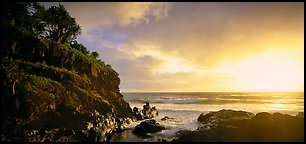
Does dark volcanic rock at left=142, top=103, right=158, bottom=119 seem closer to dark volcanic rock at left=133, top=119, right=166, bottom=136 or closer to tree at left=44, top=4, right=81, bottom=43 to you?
dark volcanic rock at left=133, top=119, right=166, bottom=136

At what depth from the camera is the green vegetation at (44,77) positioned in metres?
24.9

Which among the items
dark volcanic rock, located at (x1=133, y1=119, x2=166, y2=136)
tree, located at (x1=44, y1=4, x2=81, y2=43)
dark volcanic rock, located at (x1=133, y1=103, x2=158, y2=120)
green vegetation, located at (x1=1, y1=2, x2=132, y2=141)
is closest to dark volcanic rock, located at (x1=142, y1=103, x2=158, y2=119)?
dark volcanic rock, located at (x1=133, y1=103, x2=158, y2=120)

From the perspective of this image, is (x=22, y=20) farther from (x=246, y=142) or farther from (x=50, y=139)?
(x=246, y=142)

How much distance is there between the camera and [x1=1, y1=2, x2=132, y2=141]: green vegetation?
2491 centimetres

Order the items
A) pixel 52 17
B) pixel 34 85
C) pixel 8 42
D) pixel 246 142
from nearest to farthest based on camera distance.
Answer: pixel 246 142 < pixel 34 85 < pixel 8 42 < pixel 52 17

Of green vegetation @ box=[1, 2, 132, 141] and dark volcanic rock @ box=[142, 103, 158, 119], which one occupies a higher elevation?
green vegetation @ box=[1, 2, 132, 141]

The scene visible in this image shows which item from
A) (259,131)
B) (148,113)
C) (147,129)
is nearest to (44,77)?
(147,129)

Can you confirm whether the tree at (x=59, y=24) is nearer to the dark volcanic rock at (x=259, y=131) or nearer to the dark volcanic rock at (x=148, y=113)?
the dark volcanic rock at (x=148, y=113)

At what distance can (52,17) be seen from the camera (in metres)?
44.2

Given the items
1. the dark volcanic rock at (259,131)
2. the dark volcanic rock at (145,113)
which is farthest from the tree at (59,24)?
the dark volcanic rock at (259,131)

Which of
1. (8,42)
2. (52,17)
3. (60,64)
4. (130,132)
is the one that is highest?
(52,17)

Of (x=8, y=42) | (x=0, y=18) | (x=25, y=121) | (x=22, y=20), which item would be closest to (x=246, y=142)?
(x=25, y=121)

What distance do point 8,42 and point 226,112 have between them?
3409 centimetres

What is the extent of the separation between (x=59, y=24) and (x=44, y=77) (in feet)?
55.4
